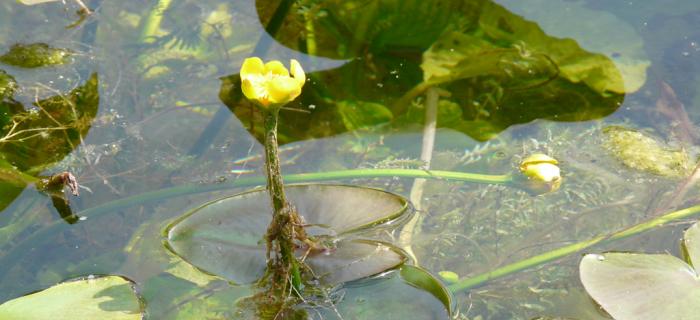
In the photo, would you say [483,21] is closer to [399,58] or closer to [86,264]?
[399,58]

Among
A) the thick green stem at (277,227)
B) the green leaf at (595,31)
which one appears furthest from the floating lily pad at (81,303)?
the green leaf at (595,31)

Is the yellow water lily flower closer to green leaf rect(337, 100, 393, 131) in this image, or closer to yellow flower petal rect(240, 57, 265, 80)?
yellow flower petal rect(240, 57, 265, 80)

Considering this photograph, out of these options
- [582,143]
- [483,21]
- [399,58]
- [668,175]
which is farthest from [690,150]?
[399,58]

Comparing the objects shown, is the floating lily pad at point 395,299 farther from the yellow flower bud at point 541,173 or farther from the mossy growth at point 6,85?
the mossy growth at point 6,85

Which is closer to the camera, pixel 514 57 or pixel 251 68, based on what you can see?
pixel 251 68

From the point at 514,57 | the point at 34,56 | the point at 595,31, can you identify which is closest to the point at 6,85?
the point at 34,56

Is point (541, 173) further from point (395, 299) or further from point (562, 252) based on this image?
point (395, 299)
